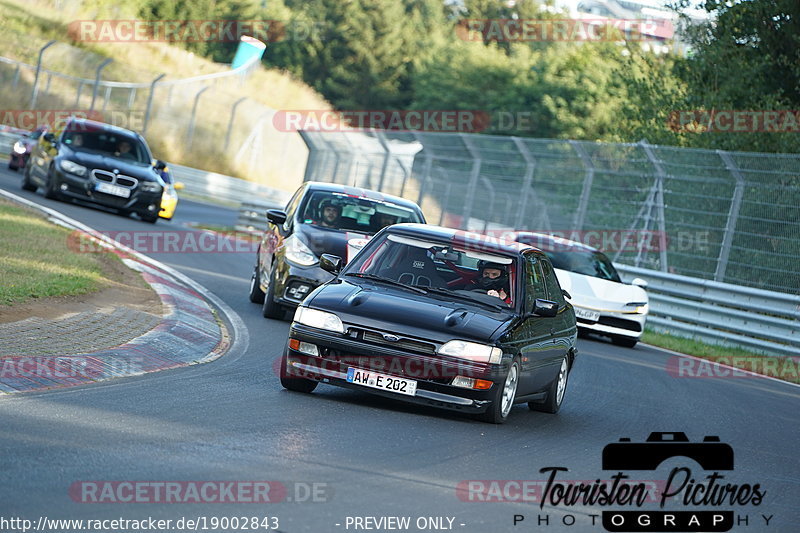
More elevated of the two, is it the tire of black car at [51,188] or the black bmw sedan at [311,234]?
the black bmw sedan at [311,234]

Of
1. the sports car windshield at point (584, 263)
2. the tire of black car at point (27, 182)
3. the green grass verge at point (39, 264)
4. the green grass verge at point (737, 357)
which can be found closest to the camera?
the green grass verge at point (39, 264)

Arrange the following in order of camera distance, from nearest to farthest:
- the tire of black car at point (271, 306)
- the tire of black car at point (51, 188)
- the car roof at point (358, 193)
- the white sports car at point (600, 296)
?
the tire of black car at point (271, 306), the car roof at point (358, 193), the white sports car at point (600, 296), the tire of black car at point (51, 188)

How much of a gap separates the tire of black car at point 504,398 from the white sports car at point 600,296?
30.0ft

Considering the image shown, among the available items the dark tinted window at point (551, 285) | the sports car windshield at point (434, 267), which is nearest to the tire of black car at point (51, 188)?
the dark tinted window at point (551, 285)

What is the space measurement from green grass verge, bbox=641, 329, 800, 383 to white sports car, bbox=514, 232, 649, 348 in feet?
3.64

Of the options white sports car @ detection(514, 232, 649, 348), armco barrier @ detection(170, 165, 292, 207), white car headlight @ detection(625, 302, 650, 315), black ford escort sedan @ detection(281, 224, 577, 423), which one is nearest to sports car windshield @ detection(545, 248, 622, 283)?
white sports car @ detection(514, 232, 649, 348)

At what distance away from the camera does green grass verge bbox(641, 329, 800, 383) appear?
60.5 feet

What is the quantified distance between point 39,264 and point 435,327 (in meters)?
6.74

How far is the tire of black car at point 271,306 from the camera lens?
14328 mm

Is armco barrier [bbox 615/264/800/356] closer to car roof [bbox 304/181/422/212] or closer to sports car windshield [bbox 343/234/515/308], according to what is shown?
car roof [bbox 304/181/422/212]

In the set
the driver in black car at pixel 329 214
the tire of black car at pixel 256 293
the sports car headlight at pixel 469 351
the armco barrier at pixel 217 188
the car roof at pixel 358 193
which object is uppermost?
the car roof at pixel 358 193

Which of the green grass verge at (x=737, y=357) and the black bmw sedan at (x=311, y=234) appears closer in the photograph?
the black bmw sedan at (x=311, y=234)

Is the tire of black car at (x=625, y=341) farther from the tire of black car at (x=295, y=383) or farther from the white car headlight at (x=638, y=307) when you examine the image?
the tire of black car at (x=295, y=383)

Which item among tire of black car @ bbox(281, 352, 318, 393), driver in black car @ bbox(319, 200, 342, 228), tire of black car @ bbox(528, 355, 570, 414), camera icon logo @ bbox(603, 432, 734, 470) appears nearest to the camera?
camera icon logo @ bbox(603, 432, 734, 470)
